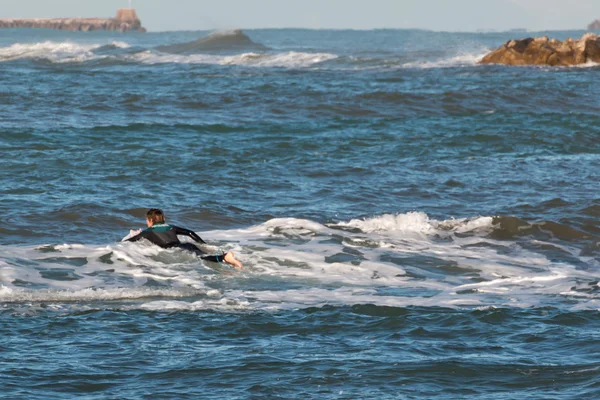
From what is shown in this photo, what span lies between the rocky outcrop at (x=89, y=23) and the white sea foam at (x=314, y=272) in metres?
181

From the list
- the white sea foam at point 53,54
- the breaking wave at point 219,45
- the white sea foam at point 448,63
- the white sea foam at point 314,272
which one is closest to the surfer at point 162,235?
the white sea foam at point 314,272

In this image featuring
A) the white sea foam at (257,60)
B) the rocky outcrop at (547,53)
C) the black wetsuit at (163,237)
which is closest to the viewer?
the black wetsuit at (163,237)

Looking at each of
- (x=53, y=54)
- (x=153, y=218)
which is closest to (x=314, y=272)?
(x=153, y=218)

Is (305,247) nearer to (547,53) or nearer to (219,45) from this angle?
(547,53)

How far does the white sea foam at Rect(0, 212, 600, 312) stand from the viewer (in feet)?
38.7

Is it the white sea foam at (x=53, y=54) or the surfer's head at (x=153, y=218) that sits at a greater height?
the white sea foam at (x=53, y=54)

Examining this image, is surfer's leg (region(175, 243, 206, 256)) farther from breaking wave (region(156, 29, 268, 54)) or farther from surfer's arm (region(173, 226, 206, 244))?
breaking wave (region(156, 29, 268, 54))

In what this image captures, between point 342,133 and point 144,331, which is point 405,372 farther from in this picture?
point 342,133

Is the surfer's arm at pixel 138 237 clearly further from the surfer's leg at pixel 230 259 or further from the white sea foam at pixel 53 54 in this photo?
the white sea foam at pixel 53 54

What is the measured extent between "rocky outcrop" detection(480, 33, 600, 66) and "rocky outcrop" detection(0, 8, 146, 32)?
146 meters

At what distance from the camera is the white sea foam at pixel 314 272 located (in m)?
11.8

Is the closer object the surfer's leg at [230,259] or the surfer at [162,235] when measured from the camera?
the surfer's leg at [230,259]

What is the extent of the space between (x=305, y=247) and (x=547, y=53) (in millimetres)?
40048

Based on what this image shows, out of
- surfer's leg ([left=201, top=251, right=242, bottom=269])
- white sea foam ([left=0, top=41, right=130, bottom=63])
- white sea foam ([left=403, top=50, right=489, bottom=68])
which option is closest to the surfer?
surfer's leg ([left=201, top=251, right=242, bottom=269])
